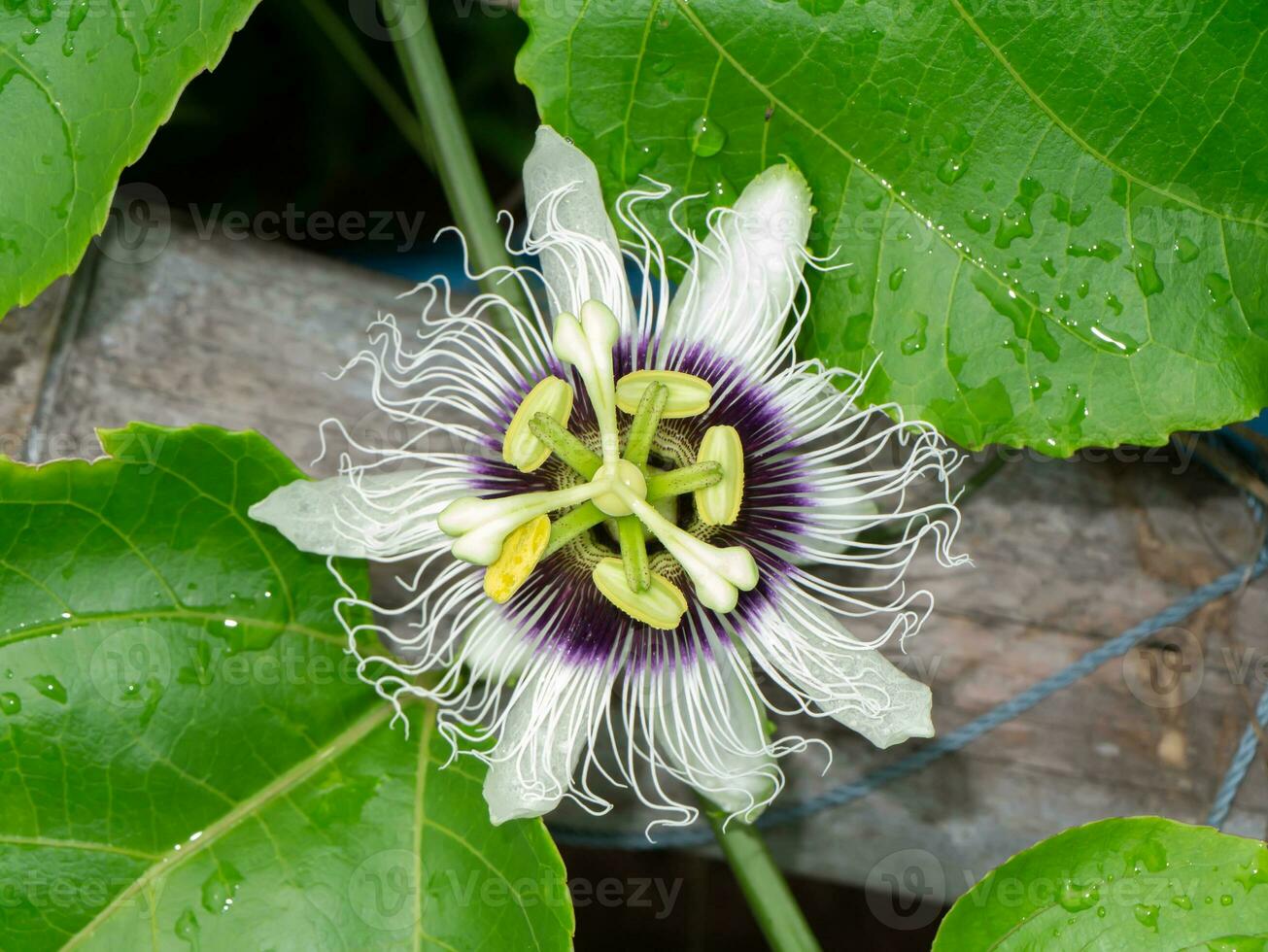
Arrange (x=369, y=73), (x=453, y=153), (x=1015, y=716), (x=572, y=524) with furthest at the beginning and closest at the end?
(x=369, y=73)
(x=1015, y=716)
(x=453, y=153)
(x=572, y=524)

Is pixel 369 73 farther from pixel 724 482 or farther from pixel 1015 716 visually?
pixel 1015 716

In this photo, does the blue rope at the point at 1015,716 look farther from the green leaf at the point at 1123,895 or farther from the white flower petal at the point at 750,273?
the white flower petal at the point at 750,273

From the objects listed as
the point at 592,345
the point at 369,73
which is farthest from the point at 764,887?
the point at 369,73

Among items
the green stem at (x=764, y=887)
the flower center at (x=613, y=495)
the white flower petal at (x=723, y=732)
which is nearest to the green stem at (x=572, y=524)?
the flower center at (x=613, y=495)

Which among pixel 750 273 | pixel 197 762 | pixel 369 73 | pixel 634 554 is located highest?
pixel 750 273

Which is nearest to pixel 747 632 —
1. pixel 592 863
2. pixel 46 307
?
pixel 46 307

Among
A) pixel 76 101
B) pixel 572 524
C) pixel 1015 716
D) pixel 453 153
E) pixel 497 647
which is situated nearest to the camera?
pixel 76 101

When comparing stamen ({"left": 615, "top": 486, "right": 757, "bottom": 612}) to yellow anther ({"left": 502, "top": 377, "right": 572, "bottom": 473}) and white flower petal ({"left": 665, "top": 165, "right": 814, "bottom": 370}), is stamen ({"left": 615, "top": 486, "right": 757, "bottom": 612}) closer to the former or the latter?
yellow anther ({"left": 502, "top": 377, "right": 572, "bottom": 473})
